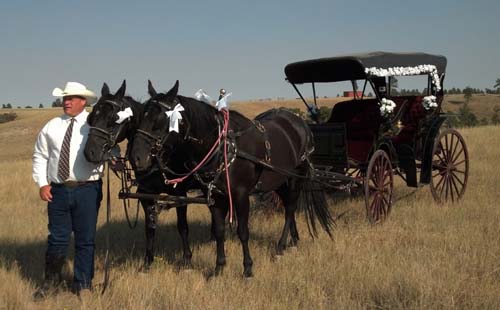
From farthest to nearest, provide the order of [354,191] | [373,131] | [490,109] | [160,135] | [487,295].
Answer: [490,109]
[354,191]
[373,131]
[160,135]
[487,295]

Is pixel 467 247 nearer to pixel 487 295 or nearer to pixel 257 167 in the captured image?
pixel 487 295

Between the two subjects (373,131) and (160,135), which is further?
(373,131)

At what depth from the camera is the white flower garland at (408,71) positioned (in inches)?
292

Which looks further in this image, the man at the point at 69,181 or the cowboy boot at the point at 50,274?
the cowboy boot at the point at 50,274

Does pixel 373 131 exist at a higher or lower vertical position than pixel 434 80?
lower

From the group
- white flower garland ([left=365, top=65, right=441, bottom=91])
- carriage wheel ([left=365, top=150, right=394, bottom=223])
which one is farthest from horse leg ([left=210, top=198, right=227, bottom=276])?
white flower garland ([left=365, top=65, right=441, bottom=91])

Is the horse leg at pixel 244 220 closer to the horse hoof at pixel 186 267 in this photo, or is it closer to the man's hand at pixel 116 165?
the horse hoof at pixel 186 267

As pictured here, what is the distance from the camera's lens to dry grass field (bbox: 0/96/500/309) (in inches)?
172

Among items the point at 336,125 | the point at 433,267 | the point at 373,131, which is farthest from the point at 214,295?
the point at 373,131

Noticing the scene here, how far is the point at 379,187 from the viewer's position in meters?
7.88

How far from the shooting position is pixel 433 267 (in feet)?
16.6

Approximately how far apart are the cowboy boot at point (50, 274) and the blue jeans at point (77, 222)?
0.05 meters

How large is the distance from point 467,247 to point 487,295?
1.71 metres

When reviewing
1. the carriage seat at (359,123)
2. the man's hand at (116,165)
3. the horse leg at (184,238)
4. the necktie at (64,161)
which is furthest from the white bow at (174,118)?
the carriage seat at (359,123)
